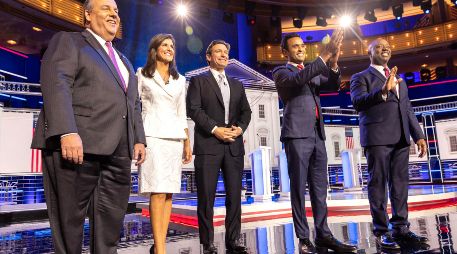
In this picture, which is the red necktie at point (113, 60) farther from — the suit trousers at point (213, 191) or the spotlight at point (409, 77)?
the spotlight at point (409, 77)

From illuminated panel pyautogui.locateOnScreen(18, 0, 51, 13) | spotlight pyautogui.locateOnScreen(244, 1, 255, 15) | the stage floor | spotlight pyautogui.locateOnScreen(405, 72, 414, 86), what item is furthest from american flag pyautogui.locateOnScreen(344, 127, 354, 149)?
illuminated panel pyautogui.locateOnScreen(18, 0, 51, 13)

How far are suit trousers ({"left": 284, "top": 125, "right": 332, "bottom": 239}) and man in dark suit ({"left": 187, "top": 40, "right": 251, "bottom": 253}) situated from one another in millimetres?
452

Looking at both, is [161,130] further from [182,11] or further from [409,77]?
[409,77]

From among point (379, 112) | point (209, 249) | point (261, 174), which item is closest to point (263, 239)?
point (209, 249)

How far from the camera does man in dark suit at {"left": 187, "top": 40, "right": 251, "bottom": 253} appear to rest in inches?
114

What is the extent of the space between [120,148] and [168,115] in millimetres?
818

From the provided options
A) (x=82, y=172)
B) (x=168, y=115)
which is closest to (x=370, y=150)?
(x=168, y=115)

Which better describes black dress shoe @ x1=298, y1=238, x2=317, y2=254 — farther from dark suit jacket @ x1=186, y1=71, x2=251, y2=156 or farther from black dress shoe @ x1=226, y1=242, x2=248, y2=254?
dark suit jacket @ x1=186, y1=71, x2=251, y2=156

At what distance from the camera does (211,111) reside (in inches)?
121

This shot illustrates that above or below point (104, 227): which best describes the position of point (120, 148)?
above

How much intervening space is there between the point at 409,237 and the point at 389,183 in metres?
0.50

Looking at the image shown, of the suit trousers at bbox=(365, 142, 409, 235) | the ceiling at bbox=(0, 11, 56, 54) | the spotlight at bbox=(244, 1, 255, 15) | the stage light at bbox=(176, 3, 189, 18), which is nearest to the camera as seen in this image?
the suit trousers at bbox=(365, 142, 409, 235)

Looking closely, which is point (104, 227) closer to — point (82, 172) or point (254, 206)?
point (82, 172)

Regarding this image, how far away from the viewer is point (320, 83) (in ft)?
10.6
